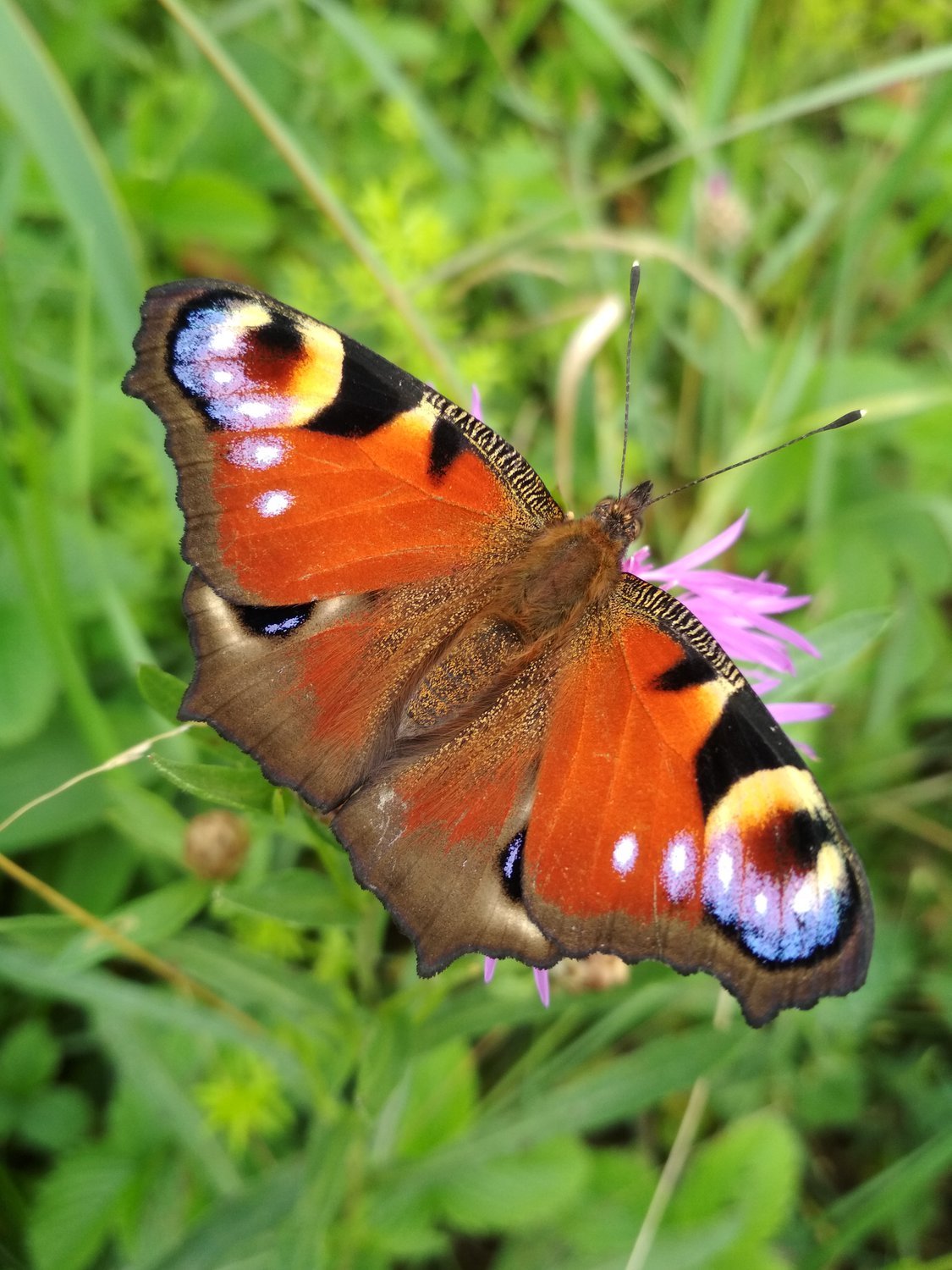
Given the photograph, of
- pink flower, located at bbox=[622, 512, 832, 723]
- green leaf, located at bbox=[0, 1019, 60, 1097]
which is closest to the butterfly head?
pink flower, located at bbox=[622, 512, 832, 723]

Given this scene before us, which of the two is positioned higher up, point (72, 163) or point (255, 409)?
point (72, 163)

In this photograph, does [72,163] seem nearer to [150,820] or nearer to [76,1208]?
[150,820]

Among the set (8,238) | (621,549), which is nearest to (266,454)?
(621,549)

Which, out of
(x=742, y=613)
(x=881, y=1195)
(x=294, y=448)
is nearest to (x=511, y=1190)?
(x=881, y=1195)

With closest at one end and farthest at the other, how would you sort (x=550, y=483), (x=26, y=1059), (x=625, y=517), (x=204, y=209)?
(x=625, y=517) < (x=26, y=1059) < (x=550, y=483) < (x=204, y=209)

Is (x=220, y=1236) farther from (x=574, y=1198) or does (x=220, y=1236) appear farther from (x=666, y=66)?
(x=666, y=66)

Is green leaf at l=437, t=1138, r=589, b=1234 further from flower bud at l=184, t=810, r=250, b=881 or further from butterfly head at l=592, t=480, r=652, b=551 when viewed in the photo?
butterfly head at l=592, t=480, r=652, b=551
